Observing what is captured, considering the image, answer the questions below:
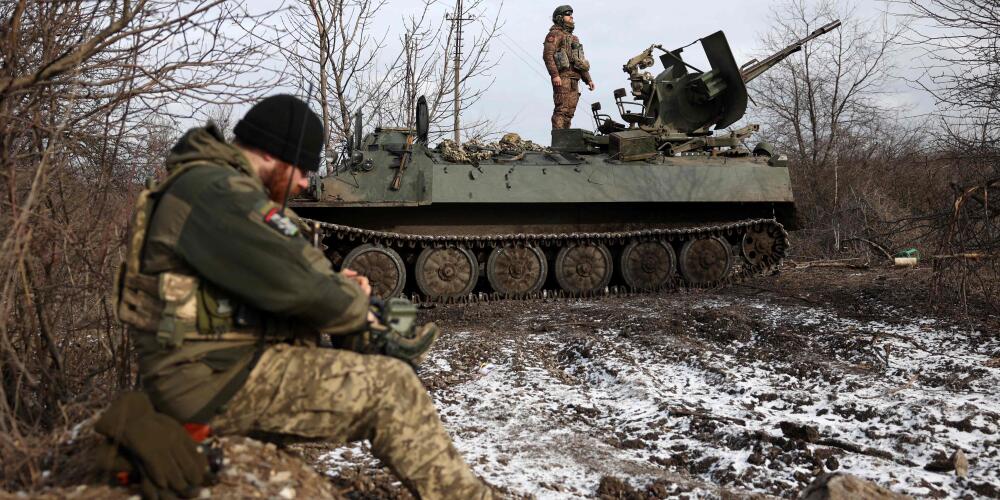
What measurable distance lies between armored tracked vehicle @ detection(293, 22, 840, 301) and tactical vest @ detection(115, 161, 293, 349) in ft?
22.5


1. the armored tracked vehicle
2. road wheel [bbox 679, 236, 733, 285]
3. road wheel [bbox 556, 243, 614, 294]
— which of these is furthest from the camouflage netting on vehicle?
road wheel [bbox 679, 236, 733, 285]

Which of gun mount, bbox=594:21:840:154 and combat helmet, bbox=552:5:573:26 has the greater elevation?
combat helmet, bbox=552:5:573:26

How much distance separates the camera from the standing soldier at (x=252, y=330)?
96.9 inches

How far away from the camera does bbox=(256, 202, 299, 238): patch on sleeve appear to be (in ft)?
8.14

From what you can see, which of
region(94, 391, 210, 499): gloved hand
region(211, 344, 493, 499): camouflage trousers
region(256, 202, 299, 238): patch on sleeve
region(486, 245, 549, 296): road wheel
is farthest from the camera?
region(486, 245, 549, 296): road wheel

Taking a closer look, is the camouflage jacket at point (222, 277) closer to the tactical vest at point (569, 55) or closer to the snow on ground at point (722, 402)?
the snow on ground at point (722, 402)

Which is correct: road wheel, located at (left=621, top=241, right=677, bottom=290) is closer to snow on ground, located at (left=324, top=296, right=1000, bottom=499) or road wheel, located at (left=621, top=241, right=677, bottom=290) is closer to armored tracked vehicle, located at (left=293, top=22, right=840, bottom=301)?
armored tracked vehicle, located at (left=293, top=22, right=840, bottom=301)

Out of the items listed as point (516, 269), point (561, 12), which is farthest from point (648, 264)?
point (561, 12)

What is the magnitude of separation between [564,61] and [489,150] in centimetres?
276

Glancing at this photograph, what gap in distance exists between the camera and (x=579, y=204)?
36.1 ft

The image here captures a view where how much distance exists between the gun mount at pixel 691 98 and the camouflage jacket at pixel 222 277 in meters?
9.46

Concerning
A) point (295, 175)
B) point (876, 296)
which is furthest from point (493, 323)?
point (295, 175)

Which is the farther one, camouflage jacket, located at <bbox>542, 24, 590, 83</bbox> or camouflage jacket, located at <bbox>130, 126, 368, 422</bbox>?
camouflage jacket, located at <bbox>542, 24, 590, 83</bbox>

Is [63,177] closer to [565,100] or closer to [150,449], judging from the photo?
[150,449]
